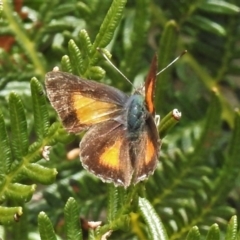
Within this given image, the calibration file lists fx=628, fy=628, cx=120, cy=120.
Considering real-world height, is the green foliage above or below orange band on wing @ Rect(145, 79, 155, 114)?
below

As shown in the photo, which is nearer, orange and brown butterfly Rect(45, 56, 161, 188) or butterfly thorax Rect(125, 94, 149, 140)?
orange and brown butterfly Rect(45, 56, 161, 188)

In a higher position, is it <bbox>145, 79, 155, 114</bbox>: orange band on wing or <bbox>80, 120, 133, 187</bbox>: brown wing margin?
<bbox>145, 79, 155, 114</bbox>: orange band on wing

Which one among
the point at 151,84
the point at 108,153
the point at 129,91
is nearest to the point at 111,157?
the point at 108,153

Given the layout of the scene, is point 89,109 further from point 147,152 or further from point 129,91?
point 129,91

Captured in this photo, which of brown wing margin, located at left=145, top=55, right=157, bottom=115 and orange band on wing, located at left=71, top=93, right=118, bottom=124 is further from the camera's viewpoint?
orange band on wing, located at left=71, top=93, right=118, bottom=124

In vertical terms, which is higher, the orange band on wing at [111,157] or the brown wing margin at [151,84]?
the brown wing margin at [151,84]
